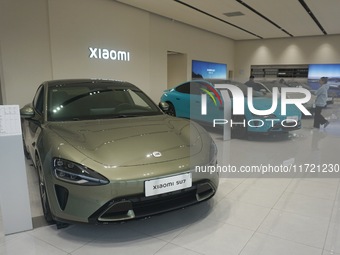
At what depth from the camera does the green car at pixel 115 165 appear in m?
1.65

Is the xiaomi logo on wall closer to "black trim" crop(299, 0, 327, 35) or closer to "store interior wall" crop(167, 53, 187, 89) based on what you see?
"store interior wall" crop(167, 53, 187, 89)

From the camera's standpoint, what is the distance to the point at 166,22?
865cm

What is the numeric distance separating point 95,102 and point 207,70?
30.5 feet

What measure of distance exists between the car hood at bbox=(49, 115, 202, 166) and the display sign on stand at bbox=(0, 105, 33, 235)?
10.7 inches

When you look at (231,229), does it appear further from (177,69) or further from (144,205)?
(177,69)

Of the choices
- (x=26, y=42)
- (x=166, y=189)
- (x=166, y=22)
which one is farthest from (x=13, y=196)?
(x=166, y=22)

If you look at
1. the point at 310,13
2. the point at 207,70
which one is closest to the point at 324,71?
the point at 310,13

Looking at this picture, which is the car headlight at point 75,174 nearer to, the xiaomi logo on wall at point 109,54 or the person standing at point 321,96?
the xiaomi logo on wall at point 109,54

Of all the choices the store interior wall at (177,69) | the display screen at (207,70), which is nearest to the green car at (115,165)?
the store interior wall at (177,69)

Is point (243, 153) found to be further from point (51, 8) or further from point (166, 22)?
point (166, 22)

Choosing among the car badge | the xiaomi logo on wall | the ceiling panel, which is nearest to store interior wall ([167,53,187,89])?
the ceiling panel

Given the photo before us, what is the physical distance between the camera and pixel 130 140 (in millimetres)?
1949

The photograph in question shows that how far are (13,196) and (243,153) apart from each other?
10.4 feet

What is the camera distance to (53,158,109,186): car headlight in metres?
1.63
